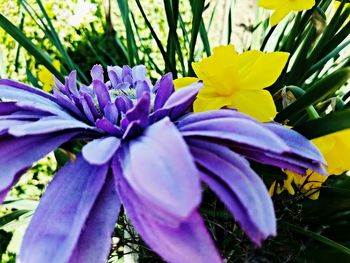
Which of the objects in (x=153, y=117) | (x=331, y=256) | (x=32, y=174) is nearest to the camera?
(x=153, y=117)

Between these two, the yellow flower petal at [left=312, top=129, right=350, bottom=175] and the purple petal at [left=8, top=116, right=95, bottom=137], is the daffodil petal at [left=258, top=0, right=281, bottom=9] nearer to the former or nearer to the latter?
the yellow flower petal at [left=312, top=129, right=350, bottom=175]

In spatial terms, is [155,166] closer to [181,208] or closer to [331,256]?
[181,208]

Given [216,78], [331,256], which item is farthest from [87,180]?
[331,256]

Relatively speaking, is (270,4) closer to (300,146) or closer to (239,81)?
(239,81)

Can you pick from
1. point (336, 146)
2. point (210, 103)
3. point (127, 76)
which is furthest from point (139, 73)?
point (336, 146)

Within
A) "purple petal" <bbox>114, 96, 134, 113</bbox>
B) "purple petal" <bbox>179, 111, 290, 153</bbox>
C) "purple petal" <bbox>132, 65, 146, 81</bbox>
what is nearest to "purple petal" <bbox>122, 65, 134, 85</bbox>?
"purple petal" <bbox>132, 65, 146, 81</bbox>

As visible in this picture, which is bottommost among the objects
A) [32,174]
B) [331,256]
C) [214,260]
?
[331,256]

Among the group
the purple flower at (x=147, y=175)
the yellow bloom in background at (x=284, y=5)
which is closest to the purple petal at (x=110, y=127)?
the purple flower at (x=147, y=175)
